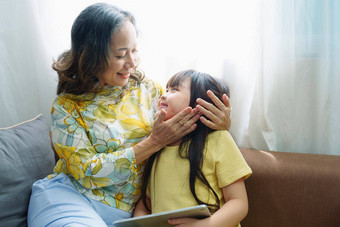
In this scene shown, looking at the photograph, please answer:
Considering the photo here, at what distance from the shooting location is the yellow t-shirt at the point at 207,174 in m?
1.21

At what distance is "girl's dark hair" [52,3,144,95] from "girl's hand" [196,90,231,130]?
0.42 m

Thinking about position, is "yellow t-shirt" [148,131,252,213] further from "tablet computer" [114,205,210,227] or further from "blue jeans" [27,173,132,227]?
"blue jeans" [27,173,132,227]

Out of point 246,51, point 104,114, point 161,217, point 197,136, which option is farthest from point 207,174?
point 246,51

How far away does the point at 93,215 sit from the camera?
1.25m

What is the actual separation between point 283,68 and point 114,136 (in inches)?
32.4

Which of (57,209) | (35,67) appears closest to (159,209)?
(57,209)

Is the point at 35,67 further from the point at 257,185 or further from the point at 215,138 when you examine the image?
the point at 257,185

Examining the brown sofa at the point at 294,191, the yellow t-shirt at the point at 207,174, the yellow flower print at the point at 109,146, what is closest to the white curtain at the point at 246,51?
the brown sofa at the point at 294,191

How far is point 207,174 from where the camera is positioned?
4.09ft

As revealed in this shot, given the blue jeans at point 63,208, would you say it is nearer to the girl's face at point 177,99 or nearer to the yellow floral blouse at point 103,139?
the yellow floral blouse at point 103,139

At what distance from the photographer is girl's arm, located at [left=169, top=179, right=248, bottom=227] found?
1.17 metres

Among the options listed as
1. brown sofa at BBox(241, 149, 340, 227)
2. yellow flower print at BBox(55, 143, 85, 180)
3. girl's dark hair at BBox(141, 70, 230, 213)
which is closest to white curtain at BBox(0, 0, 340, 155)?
brown sofa at BBox(241, 149, 340, 227)

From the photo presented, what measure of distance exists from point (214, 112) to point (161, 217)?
44cm

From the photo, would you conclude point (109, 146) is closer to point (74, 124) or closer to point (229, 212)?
point (74, 124)
